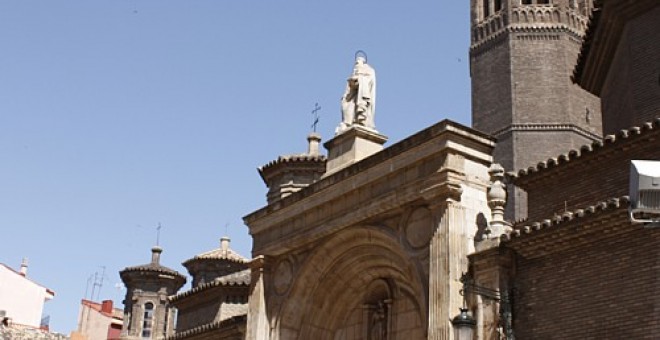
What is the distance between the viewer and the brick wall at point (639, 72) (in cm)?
1661

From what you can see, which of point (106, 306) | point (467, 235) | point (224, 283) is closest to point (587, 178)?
point (467, 235)

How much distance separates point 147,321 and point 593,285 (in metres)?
30.5

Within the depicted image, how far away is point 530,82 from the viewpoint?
40250mm

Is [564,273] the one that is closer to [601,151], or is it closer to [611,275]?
[611,275]

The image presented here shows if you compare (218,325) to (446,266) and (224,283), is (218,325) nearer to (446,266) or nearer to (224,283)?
(224,283)

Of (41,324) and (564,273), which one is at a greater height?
(41,324)

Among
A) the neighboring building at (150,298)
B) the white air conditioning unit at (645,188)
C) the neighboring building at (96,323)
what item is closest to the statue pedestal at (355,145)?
the white air conditioning unit at (645,188)

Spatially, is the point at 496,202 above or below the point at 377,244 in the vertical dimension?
above

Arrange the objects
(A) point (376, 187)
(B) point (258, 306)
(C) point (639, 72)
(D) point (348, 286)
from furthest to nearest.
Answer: (B) point (258, 306) → (D) point (348, 286) → (C) point (639, 72) → (A) point (376, 187)

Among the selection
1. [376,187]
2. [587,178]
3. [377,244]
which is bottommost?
[377,244]

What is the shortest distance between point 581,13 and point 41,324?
99.4 ft

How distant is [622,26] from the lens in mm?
17781

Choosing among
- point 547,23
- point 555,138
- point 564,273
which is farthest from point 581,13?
point 564,273

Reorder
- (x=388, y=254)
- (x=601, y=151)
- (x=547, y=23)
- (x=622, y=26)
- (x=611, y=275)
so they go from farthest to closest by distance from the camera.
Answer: (x=547, y=23) → (x=622, y=26) → (x=388, y=254) → (x=601, y=151) → (x=611, y=275)
